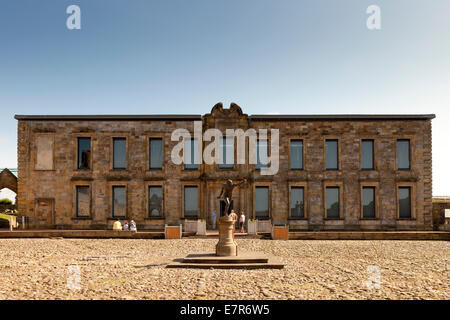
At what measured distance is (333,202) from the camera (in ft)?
86.7

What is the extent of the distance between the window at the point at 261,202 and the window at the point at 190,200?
15.0 ft

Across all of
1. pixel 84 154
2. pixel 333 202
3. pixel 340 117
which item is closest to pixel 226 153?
pixel 333 202

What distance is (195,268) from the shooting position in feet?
38.8

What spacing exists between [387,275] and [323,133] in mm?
16856

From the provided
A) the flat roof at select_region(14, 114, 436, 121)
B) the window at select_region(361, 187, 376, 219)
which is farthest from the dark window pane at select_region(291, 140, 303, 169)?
the window at select_region(361, 187, 376, 219)

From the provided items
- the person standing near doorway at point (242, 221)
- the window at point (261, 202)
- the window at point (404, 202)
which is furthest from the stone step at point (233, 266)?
the window at point (404, 202)

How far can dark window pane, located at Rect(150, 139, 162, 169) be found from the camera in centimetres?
2683

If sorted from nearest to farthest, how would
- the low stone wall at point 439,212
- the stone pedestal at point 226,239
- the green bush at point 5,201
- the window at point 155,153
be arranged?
the stone pedestal at point 226,239, the window at point 155,153, the low stone wall at point 439,212, the green bush at point 5,201

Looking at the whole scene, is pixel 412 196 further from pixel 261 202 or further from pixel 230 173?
pixel 230 173

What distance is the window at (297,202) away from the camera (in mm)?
26328

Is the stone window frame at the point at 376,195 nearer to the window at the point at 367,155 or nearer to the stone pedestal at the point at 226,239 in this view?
the window at the point at 367,155

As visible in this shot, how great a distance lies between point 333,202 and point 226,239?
1578 cm
